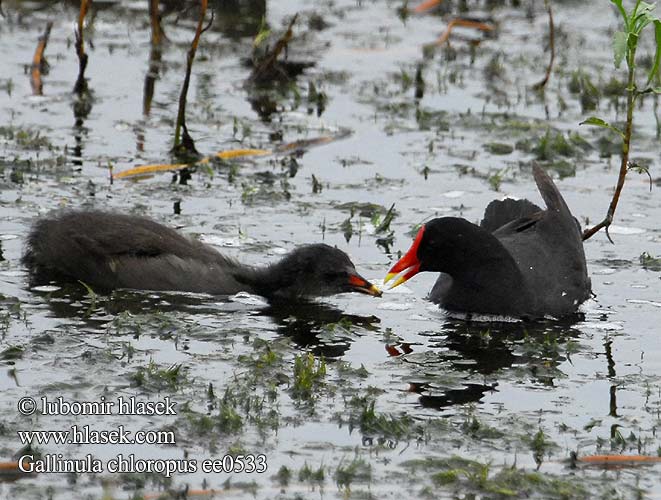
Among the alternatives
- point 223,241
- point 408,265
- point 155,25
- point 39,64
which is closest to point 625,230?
point 408,265

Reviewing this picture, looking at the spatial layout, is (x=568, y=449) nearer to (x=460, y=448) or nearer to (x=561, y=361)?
(x=460, y=448)

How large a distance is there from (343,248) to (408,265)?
107cm

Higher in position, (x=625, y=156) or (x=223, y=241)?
(x=625, y=156)

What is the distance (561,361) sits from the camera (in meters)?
8.24

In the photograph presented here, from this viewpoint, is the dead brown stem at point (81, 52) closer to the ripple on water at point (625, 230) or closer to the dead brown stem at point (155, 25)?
the dead brown stem at point (155, 25)

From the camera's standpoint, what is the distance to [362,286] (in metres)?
9.16

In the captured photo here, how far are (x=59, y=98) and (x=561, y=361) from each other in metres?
6.60

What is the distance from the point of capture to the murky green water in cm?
676

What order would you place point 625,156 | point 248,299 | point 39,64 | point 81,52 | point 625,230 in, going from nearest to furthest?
point 248,299, point 625,156, point 625,230, point 81,52, point 39,64

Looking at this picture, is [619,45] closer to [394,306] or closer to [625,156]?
[625,156]

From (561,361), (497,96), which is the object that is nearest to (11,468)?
(561,361)

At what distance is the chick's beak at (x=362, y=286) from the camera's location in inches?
360

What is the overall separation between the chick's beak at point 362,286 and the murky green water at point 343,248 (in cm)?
14

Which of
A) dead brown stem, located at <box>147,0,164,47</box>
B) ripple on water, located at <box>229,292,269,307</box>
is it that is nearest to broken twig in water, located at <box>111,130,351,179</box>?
dead brown stem, located at <box>147,0,164,47</box>
